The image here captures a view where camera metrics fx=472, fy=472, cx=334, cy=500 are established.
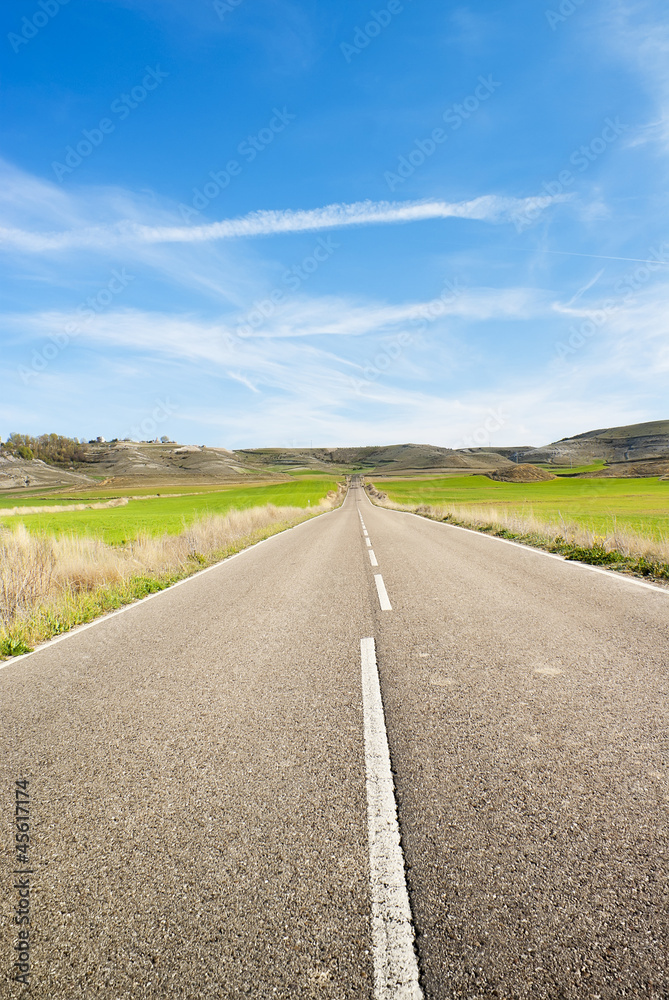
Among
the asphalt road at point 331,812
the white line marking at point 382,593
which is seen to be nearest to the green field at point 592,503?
the white line marking at point 382,593

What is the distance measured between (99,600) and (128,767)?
5458 mm

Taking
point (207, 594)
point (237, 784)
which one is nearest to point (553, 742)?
point (237, 784)

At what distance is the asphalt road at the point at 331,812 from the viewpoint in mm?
1670

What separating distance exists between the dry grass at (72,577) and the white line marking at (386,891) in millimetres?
4857

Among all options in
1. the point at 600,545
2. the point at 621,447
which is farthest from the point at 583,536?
the point at 621,447

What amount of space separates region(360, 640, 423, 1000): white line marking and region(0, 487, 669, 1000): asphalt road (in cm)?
3

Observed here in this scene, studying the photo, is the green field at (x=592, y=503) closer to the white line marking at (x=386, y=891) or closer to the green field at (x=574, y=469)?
the white line marking at (x=386, y=891)

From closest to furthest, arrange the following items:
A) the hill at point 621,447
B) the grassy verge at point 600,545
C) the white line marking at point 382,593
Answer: the white line marking at point 382,593 < the grassy verge at point 600,545 < the hill at point 621,447

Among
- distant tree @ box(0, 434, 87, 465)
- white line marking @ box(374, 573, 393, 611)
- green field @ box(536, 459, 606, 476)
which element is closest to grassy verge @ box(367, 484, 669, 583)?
white line marking @ box(374, 573, 393, 611)

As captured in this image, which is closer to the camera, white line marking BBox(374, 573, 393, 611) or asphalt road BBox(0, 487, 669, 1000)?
asphalt road BBox(0, 487, 669, 1000)

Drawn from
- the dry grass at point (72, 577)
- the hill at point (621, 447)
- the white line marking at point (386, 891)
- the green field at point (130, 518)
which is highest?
the hill at point (621, 447)

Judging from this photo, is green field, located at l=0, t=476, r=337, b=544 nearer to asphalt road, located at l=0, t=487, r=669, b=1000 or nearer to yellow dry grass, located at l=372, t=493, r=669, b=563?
yellow dry grass, located at l=372, t=493, r=669, b=563

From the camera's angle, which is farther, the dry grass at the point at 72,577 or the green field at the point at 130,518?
the green field at the point at 130,518

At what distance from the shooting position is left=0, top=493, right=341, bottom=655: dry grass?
6457mm
